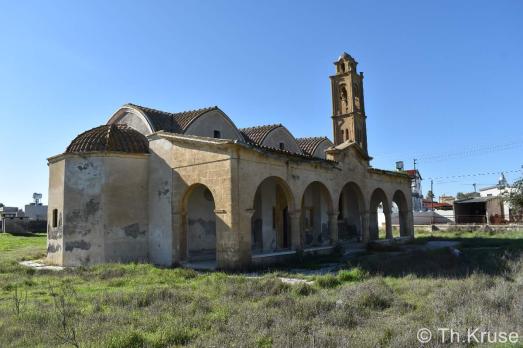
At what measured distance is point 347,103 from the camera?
24344mm

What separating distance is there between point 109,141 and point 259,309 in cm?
1048

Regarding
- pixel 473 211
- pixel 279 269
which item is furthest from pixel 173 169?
pixel 473 211

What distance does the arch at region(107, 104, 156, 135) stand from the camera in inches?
667

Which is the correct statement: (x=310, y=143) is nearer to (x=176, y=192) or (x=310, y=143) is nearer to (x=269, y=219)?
(x=269, y=219)

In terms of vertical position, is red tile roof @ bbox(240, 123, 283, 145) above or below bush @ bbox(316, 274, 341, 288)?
above

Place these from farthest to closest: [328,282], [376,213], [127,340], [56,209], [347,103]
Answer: [347,103]
[376,213]
[56,209]
[328,282]
[127,340]

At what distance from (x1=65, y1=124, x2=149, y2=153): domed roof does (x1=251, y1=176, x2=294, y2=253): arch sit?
17.0ft

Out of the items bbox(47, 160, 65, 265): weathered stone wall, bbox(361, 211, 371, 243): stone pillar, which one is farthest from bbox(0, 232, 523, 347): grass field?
bbox(361, 211, 371, 243): stone pillar

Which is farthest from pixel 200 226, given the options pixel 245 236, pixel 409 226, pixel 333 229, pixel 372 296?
pixel 409 226

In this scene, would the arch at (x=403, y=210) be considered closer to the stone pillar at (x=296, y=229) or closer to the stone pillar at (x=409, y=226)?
the stone pillar at (x=409, y=226)

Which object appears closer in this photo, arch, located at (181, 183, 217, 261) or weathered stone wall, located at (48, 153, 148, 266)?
weathered stone wall, located at (48, 153, 148, 266)

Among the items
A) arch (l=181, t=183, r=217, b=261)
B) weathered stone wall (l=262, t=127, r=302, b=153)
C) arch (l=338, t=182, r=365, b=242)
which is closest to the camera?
arch (l=181, t=183, r=217, b=261)

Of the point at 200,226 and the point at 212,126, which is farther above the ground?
the point at 212,126

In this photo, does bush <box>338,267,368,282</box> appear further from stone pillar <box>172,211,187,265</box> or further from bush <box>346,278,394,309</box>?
stone pillar <box>172,211,187,265</box>
